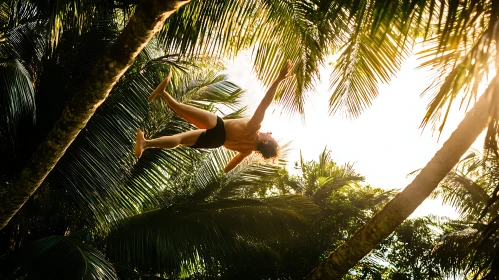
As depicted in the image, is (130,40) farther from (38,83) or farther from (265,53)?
(38,83)

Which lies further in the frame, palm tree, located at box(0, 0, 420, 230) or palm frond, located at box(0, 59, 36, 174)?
palm frond, located at box(0, 59, 36, 174)

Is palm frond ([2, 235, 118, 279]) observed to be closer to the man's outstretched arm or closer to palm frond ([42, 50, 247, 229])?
palm frond ([42, 50, 247, 229])

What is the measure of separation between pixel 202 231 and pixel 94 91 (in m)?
3.75

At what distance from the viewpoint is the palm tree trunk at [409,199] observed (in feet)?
10.9

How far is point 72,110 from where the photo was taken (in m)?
3.26

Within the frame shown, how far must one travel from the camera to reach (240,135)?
391 cm

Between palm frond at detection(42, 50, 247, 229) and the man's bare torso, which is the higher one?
the man's bare torso

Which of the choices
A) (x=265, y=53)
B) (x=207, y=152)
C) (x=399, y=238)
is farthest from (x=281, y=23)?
(x=399, y=238)

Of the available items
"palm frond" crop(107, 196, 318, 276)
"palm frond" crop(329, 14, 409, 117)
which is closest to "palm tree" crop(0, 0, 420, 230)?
"palm frond" crop(329, 14, 409, 117)

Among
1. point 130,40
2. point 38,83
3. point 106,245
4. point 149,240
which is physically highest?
point 130,40

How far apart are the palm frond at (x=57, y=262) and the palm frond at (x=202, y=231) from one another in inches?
61.5

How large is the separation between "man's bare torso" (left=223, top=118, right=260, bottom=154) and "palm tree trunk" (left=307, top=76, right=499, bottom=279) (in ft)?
4.09

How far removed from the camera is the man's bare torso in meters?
3.83

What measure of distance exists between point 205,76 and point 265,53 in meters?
3.30
